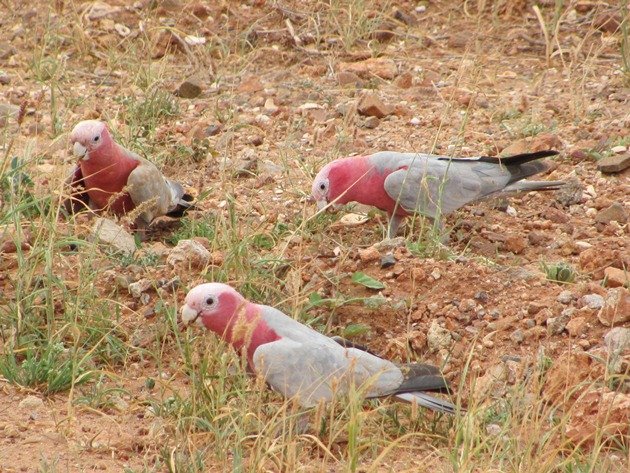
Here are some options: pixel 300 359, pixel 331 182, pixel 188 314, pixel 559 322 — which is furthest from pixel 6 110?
pixel 559 322

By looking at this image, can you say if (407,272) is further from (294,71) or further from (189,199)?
(294,71)

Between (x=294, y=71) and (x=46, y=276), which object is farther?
(x=294, y=71)

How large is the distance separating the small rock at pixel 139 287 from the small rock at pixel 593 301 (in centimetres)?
182

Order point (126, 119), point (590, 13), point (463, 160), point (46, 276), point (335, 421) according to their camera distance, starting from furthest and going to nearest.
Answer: point (590, 13) → point (126, 119) → point (463, 160) → point (46, 276) → point (335, 421)

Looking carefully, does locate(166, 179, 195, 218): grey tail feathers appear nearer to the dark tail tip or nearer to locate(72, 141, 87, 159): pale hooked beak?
locate(72, 141, 87, 159): pale hooked beak

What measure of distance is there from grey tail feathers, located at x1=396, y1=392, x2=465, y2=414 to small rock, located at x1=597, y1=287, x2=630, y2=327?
79cm

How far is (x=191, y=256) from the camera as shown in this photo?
15.0 ft

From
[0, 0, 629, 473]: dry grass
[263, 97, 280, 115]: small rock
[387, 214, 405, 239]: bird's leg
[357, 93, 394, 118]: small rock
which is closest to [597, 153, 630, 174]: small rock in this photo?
[0, 0, 629, 473]: dry grass

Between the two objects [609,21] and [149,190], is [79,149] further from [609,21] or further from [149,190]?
[609,21]

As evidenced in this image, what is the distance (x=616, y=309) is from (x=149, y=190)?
237 centimetres

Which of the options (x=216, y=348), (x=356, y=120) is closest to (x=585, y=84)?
(x=356, y=120)

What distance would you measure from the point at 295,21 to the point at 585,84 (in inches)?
85.3

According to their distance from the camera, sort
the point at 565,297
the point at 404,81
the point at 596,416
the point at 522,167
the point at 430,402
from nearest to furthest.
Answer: the point at 596,416 → the point at 430,402 → the point at 565,297 → the point at 522,167 → the point at 404,81

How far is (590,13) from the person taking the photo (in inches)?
298
